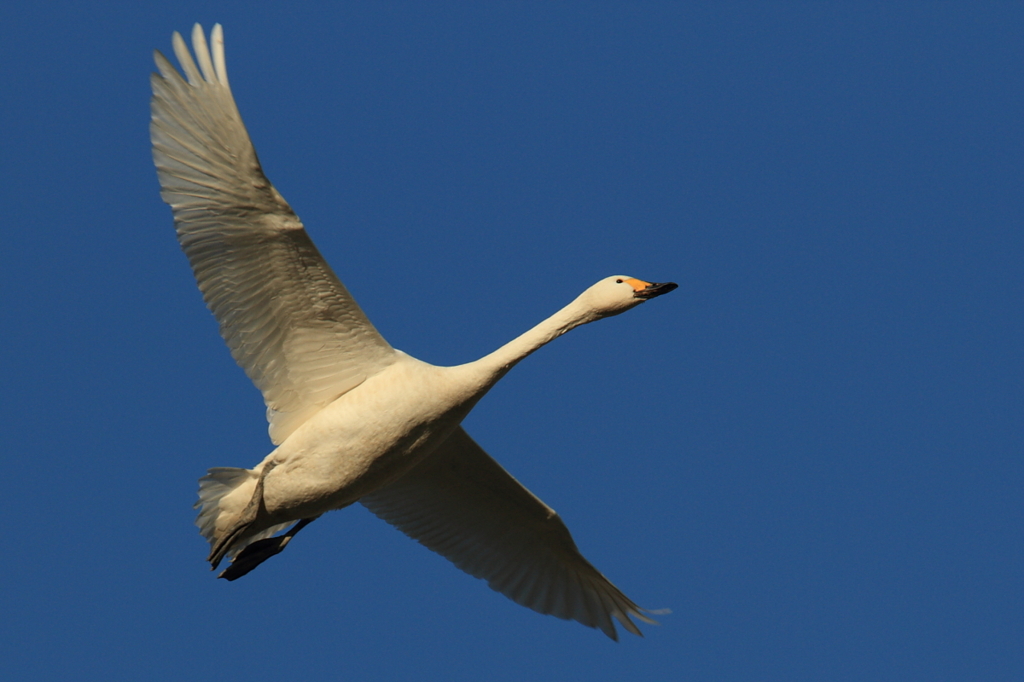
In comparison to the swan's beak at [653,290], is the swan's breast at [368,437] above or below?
below

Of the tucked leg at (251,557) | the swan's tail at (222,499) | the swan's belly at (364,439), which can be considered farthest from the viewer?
the tucked leg at (251,557)

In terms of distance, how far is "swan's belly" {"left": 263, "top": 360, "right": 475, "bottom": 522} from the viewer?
1102cm

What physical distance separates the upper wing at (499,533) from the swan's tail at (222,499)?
81.0 inches

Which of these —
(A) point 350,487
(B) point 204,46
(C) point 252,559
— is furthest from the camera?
(C) point 252,559

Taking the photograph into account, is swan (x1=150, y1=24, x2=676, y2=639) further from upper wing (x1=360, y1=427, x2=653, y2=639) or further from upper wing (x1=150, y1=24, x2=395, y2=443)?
upper wing (x1=360, y1=427, x2=653, y2=639)

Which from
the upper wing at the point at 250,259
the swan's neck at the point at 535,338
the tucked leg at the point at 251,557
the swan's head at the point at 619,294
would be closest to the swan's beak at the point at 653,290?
the swan's head at the point at 619,294

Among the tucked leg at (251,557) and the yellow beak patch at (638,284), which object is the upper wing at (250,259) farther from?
the yellow beak patch at (638,284)

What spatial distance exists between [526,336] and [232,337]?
2687 mm

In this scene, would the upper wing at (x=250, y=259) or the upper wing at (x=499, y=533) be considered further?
the upper wing at (x=499, y=533)

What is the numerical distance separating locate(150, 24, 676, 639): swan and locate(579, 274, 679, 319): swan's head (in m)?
0.01

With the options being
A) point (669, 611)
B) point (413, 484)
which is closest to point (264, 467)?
point (413, 484)

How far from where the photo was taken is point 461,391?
36.3ft

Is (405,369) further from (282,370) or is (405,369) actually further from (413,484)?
(413,484)

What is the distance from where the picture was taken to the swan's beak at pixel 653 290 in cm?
1202
